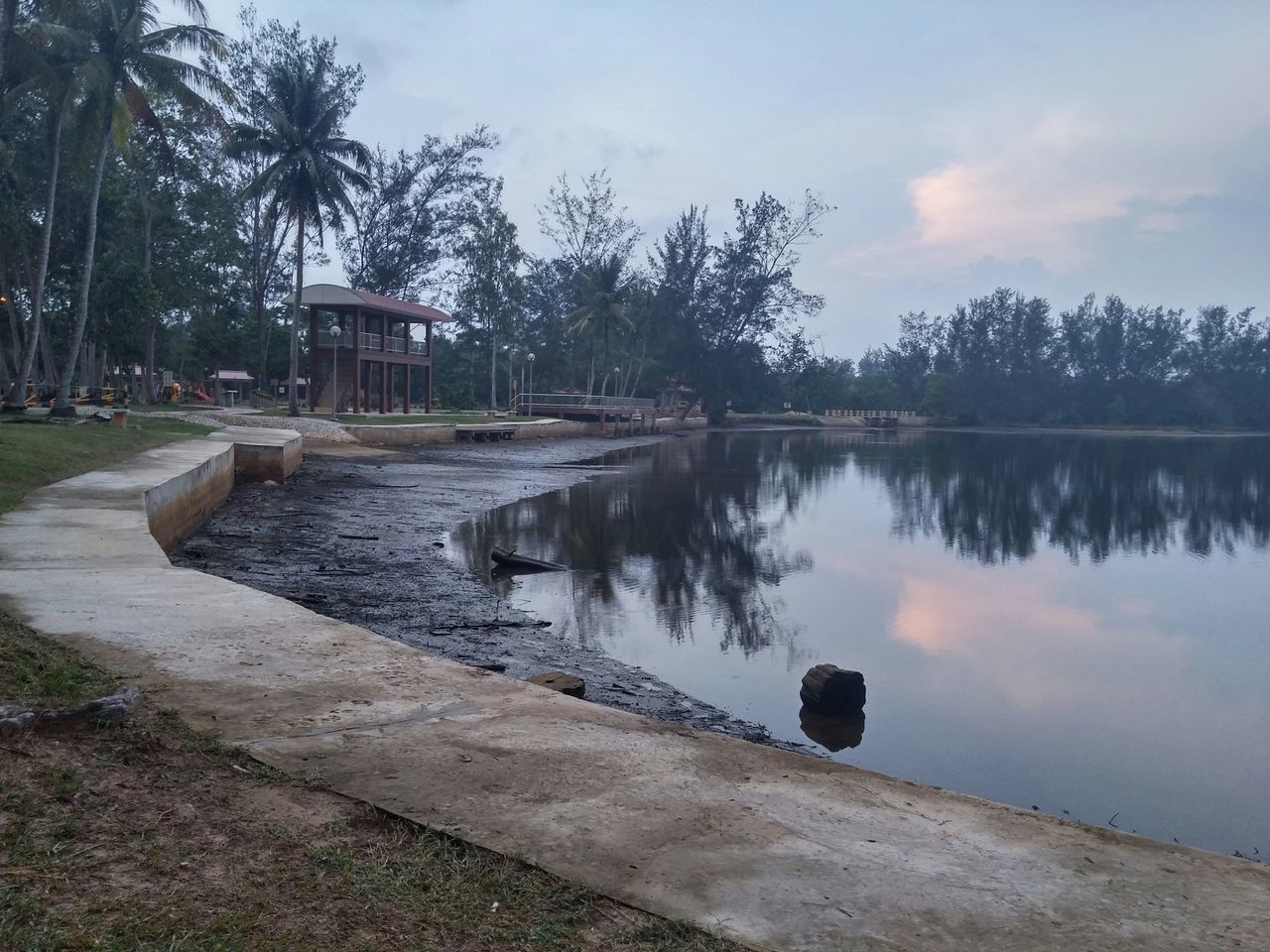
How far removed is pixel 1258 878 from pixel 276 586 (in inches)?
379

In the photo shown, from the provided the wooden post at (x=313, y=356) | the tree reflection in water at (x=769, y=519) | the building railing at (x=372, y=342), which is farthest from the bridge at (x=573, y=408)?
the wooden post at (x=313, y=356)

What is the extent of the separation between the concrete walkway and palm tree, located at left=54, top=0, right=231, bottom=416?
20.2 metres

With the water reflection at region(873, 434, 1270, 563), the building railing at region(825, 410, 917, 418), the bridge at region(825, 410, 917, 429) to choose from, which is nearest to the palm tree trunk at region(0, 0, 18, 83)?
the water reflection at region(873, 434, 1270, 563)

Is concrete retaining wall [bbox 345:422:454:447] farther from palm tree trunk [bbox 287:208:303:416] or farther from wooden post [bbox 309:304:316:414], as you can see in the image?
wooden post [bbox 309:304:316:414]

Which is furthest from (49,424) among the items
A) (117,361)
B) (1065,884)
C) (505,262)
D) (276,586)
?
(505,262)

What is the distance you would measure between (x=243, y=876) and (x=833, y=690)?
6.08 meters

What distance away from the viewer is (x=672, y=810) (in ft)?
14.3

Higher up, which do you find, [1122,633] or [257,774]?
[257,774]

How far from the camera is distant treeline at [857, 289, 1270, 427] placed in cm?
10575

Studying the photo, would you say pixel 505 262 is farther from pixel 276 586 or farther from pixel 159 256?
pixel 276 586

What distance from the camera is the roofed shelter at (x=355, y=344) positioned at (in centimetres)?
4241

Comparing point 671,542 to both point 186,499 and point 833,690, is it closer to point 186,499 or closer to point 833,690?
point 186,499

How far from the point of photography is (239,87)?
47.7 meters

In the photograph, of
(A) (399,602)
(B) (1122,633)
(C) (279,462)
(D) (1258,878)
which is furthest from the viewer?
(C) (279,462)
